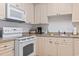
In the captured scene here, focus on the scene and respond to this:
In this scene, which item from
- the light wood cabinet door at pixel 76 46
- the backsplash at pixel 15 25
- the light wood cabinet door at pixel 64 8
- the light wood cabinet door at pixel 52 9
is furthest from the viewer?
the light wood cabinet door at pixel 52 9

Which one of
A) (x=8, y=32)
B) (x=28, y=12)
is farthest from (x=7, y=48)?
(x=28, y=12)

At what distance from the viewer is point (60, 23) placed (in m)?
3.63

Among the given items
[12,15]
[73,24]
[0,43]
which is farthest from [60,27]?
[0,43]

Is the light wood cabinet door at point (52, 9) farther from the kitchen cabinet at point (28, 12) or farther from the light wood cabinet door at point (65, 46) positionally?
the light wood cabinet door at point (65, 46)

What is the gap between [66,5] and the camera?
3.39 m

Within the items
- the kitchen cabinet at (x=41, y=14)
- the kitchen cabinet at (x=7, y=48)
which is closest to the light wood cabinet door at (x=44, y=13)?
the kitchen cabinet at (x=41, y=14)

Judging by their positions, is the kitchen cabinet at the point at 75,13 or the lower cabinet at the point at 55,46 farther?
the kitchen cabinet at the point at 75,13

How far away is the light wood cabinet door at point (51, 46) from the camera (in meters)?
3.11

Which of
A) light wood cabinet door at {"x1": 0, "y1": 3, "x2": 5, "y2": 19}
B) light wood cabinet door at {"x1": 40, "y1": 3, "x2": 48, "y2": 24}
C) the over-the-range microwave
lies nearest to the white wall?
light wood cabinet door at {"x1": 40, "y1": 3, "x2": 48, "y2": 24}

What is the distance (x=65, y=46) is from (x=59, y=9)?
0.99 meters

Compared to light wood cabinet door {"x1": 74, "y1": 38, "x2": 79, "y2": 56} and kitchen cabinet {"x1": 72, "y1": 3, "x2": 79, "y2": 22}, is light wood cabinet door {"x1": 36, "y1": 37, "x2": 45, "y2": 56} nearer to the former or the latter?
light wood cabinet door {"x1": 74, "y1": 38, "x2": 79, "y2": 56}

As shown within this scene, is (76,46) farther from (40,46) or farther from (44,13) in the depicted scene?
(44,13)

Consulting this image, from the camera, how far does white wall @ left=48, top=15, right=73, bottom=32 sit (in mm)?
3535

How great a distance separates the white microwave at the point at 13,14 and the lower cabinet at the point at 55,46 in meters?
0.76
